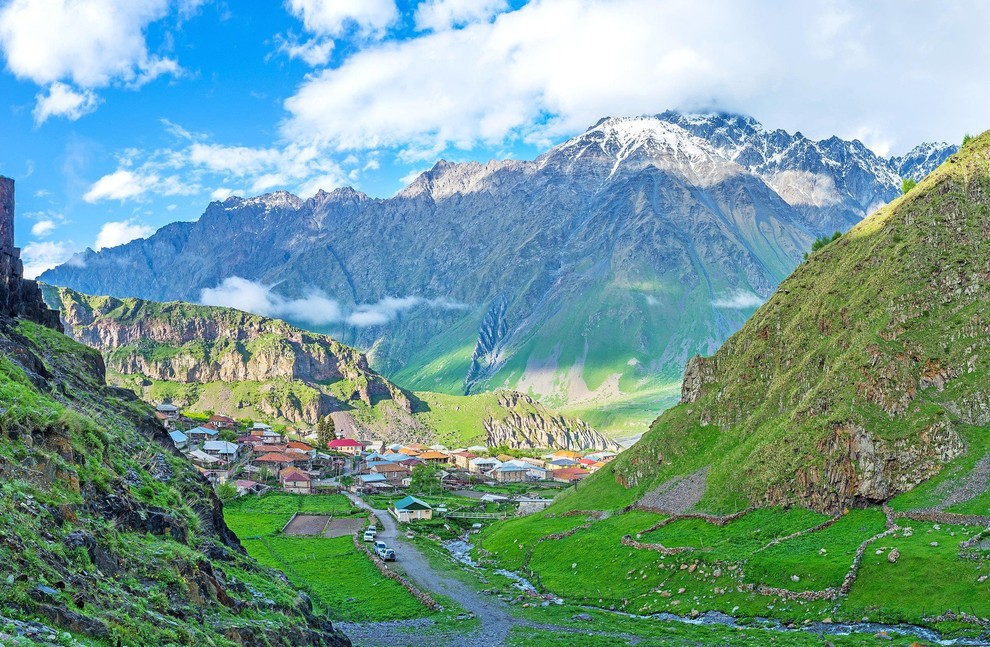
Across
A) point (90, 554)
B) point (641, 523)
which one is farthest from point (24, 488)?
point (641, 523)

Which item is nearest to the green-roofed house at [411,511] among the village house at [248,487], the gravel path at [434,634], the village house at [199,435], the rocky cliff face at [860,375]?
the gravel path at [434,634]

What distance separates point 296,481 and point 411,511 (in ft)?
142

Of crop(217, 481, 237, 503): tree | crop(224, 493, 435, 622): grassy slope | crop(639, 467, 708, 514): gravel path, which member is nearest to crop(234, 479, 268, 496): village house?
crop(217, 481, 237, 503): tree

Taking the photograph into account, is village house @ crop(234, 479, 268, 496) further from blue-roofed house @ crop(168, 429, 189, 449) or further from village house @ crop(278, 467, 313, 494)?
blue-roofed house @ crop(168, 429, 189, 449)

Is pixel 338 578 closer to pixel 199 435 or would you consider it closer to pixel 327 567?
pixel 327 567

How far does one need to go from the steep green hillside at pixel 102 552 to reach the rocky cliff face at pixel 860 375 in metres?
55.0

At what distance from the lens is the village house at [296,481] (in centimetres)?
15386

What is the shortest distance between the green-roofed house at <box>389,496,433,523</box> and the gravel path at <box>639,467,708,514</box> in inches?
1716

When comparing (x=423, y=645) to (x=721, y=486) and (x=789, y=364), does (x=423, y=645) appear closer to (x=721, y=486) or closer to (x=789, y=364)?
(x=721, y=486)

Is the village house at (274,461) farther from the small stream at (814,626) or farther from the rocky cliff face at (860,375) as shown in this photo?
the small stream at (814,626)

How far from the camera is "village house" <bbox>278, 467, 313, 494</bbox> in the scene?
154m

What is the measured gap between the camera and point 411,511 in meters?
124

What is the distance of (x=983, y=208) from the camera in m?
89.7

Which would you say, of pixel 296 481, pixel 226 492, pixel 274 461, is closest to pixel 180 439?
pixel 274 461
